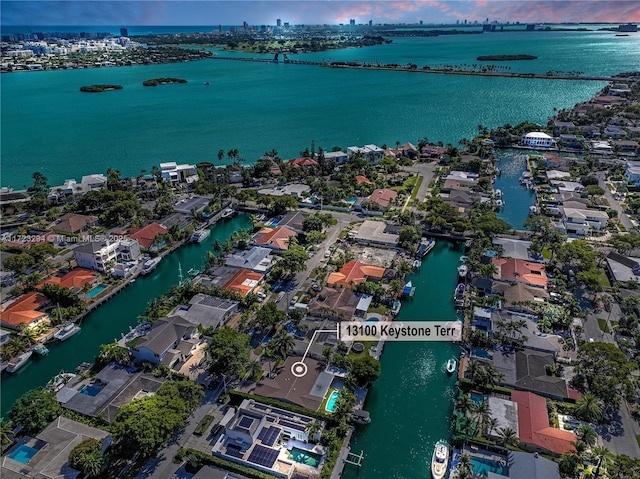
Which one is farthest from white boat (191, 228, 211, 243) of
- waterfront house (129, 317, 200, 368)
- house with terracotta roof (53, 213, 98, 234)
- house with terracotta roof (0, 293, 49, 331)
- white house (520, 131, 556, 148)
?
white house (520, 131, 556, 148)

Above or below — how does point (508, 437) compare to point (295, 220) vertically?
below

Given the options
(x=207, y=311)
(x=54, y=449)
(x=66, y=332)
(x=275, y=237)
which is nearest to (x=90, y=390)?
(x=54, y=449)

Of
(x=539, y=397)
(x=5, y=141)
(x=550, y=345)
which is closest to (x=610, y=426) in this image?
(x=539, y=397)

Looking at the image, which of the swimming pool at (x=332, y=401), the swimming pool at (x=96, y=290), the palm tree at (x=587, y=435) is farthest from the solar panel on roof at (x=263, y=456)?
the swimming pool at (x=96, y=290)

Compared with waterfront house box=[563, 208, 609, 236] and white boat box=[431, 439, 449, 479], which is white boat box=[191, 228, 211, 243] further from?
waterfront house box=[563, 208, 609, 236]

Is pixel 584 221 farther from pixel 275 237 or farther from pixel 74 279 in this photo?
pixel 74 279
